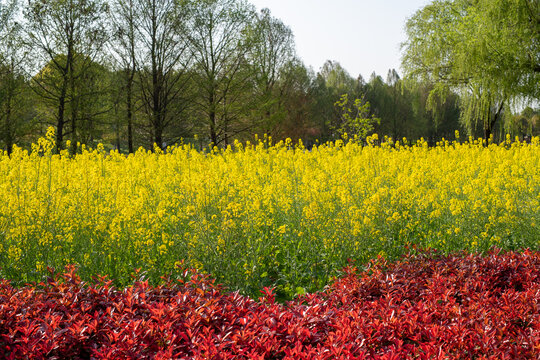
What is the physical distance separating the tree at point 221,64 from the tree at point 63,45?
4201mm

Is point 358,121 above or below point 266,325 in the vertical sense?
above

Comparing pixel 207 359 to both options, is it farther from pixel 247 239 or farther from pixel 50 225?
pixel 50 225

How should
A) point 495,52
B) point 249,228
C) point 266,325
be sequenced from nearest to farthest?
point 266,325 < point 249,228 < point 495,52

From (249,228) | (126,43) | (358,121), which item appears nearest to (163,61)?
(126,43)

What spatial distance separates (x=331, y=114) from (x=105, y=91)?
1062 inches

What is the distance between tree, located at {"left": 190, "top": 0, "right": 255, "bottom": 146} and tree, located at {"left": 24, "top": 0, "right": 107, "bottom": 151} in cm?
420

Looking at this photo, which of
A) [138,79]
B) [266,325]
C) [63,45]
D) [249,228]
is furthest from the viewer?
[138,79]

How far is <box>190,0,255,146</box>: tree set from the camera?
18.4m

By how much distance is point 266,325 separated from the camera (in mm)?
2203

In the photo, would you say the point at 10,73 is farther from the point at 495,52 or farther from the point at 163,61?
the point at 495,52

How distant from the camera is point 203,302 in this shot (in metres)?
2.45

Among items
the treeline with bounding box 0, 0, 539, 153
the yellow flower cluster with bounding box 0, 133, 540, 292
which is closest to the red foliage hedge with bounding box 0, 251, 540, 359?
the yellow flower cluster with bounding box 0, 133, 540, 292

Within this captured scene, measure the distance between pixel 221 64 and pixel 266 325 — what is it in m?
18.3

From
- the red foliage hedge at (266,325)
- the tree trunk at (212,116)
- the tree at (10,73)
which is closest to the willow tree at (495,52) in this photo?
the tree trunk at (212,116)
